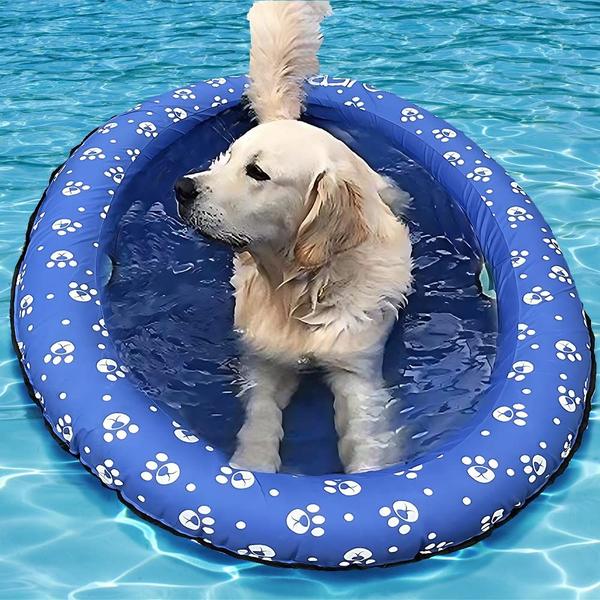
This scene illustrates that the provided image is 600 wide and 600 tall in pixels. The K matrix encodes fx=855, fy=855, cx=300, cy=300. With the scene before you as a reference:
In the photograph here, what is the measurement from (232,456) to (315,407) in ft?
1.57

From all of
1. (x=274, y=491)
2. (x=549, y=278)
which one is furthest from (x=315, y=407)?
(x=549, y=278)

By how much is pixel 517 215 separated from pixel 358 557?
1872mm

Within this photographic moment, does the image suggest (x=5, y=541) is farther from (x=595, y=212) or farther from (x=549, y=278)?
(x=595, y=212)

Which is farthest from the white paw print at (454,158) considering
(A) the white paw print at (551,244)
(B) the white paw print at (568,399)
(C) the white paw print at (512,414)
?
(C) the white paw print at (512,414)

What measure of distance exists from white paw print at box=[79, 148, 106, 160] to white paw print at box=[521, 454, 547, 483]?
7.58 feet

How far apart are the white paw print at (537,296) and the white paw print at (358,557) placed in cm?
129

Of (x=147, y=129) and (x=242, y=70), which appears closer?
(x=147, y=129)

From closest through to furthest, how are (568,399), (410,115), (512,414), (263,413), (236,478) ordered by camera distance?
(236,478) < (512,414) < (568,399) < (263,413) < (410,115)

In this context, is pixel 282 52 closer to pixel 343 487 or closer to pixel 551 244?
pixel 551 244

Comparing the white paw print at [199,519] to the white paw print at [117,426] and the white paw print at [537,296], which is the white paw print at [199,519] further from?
the white paw print at [537,296]

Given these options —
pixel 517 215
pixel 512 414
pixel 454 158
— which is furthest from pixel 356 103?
pixel 512 414

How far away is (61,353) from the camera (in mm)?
2936

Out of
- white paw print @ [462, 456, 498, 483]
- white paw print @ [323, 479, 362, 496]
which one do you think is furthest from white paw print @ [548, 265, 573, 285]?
white paw print @ [323, 479, 362, 496]

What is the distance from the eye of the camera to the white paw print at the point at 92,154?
3871mm
